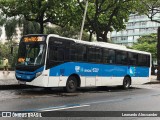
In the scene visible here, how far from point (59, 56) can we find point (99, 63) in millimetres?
3961

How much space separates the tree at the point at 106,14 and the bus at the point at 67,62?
558 centimetres

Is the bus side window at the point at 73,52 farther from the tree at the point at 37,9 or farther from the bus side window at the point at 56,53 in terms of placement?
the tree at the point at 37,9

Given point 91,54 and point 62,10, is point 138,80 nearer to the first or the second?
point 91,54

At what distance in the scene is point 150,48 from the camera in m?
67.9

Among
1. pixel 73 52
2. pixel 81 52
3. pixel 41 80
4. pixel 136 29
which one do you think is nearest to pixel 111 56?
pixel 81 52

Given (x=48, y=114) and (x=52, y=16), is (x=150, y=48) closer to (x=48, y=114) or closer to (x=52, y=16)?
(x=52, y=16)

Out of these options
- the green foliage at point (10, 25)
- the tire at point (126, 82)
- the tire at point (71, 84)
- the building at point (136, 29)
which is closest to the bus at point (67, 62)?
the tire at point (71, 84)

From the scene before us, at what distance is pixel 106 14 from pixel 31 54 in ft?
57.6

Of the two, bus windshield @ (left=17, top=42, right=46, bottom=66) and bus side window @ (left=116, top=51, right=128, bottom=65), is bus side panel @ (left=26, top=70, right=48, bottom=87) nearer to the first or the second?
bus windshield @ (left=17, top=42, right=46, bottom=66)

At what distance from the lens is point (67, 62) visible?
62.6ft

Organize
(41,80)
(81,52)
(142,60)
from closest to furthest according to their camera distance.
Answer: (41,80) → (81,52) → (142,60)

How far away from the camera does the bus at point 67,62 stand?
17844 millimetres

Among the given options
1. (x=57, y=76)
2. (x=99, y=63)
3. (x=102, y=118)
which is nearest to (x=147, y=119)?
(x=102, y=118)

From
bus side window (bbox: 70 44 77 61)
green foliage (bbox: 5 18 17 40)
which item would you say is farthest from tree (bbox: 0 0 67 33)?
bus side window (bbox: 70 44 77 61)
